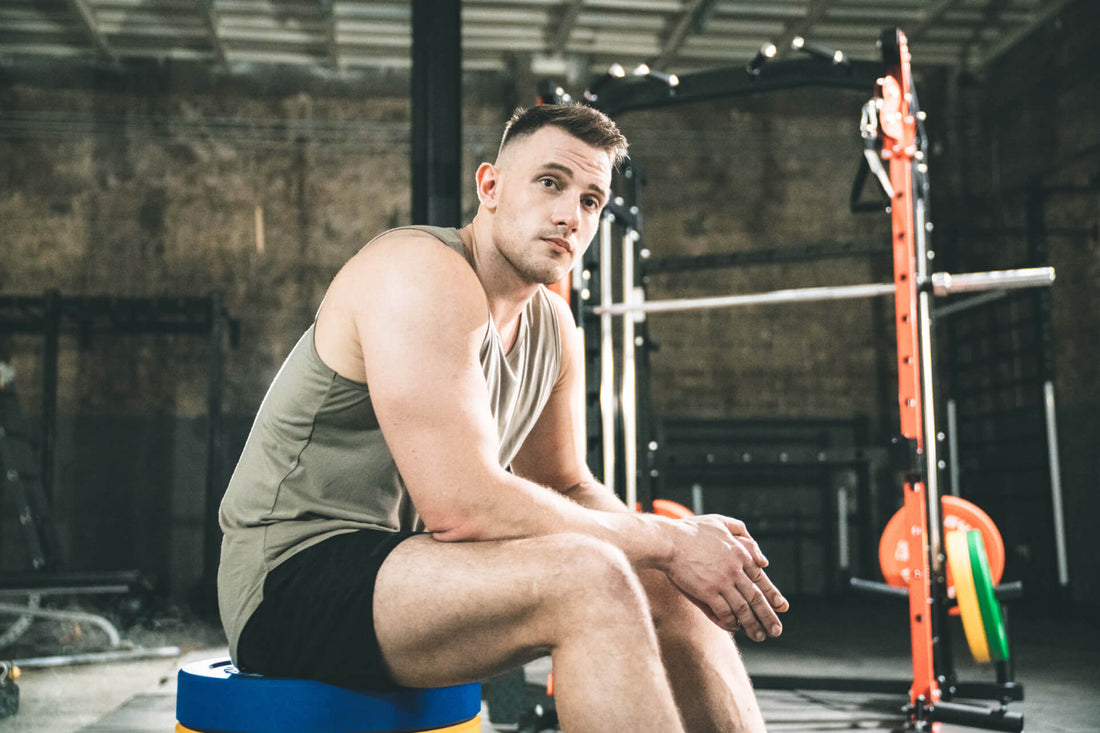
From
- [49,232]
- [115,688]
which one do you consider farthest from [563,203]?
[49,232]

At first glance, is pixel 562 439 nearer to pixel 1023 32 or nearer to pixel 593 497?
pixel 593 497

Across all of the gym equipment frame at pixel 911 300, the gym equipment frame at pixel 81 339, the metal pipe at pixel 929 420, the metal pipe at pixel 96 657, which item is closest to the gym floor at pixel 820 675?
the metal pipe at pixel 96 657

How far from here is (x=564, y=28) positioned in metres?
6.88

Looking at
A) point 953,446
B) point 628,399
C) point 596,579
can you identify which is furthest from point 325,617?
point 953,446

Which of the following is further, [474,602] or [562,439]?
[562,439]

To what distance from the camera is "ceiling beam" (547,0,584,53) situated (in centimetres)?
655

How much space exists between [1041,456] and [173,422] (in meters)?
6.12

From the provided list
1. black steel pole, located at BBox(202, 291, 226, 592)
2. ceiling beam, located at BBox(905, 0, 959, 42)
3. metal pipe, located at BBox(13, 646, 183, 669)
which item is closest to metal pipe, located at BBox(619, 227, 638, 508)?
metal pipe, located at BBox(13, 646, 183, 669)

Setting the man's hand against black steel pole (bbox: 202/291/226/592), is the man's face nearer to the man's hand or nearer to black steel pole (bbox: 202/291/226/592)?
the man's hand

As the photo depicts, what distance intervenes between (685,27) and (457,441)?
6.19 meters

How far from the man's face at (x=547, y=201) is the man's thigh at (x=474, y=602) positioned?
466mm

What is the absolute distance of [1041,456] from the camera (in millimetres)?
6301

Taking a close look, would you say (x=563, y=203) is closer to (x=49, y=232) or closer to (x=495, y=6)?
(x=495, y=6)

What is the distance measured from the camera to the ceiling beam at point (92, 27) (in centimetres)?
642
